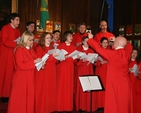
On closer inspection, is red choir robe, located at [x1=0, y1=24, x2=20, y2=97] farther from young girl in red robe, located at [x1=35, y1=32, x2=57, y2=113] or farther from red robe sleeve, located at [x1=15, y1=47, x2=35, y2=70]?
red robe sleeve, located at [x1=15, y1=47, x2=35, y2=70]

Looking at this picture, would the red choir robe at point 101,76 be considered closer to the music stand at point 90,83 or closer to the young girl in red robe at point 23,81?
the music stand at point 90,83

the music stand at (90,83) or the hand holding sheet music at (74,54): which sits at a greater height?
the hand holding sheet music at (74,54)

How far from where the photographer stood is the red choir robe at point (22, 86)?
3.77m

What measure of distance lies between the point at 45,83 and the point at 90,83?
1.18 meters

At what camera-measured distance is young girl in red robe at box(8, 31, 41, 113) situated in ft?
12.4

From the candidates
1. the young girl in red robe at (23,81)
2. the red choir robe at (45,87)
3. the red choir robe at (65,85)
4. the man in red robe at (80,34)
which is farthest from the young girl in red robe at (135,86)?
the young girl in red robe at (23,81)

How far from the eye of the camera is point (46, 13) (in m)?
7.27

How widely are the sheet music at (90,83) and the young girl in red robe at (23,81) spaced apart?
861mm

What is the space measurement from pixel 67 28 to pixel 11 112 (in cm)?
518

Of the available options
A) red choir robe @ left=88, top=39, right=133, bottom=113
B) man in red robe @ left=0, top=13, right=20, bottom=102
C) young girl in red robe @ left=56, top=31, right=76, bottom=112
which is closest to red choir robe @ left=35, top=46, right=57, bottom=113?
young girl in red robe @ left=56, top=31, right=76, bottom=112

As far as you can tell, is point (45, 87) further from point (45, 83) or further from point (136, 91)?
point (136, 91)

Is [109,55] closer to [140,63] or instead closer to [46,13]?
[140,63]

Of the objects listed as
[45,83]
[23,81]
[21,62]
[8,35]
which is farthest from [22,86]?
[8,35]

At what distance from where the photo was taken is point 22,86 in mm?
3801
